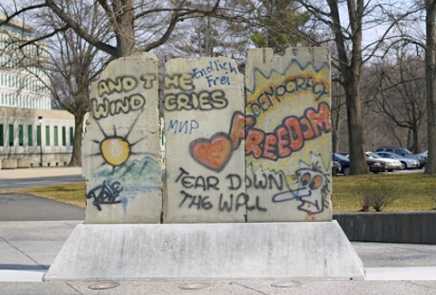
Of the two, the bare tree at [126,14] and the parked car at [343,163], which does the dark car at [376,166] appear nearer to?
the parked car at [343,163]

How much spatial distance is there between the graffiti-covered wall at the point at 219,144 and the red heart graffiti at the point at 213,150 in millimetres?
13

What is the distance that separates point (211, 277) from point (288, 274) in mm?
919

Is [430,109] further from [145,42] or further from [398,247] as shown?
[398,247]

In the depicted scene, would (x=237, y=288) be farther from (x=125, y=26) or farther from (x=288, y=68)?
(x=125, y=26)

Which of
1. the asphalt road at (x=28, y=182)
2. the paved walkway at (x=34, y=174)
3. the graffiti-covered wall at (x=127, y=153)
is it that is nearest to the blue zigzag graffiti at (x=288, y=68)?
the graffiti-covered wall at (x=127, y=153)

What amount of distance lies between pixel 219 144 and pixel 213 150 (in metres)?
0.11

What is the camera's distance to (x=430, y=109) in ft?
104

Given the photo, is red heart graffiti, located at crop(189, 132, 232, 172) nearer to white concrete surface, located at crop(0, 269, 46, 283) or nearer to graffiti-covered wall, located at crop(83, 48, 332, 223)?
graffiti-covered wall, located at crop(83, 48, 332, 223)

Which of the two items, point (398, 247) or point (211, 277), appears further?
point (398, 247)

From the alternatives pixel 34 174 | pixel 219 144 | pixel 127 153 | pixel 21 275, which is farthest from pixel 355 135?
pixel 21 275

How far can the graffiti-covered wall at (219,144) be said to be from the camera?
9.12 metres

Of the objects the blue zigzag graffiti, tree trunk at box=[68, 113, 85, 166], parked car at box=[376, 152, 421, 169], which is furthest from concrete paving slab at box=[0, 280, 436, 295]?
tree trunk at box=[68, 113, 85, 166]

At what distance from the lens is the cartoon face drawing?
909 centimetres

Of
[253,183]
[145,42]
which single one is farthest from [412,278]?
[145,42]
